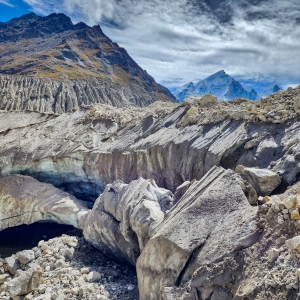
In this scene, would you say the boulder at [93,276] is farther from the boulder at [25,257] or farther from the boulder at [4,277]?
the boulder at [4,277]

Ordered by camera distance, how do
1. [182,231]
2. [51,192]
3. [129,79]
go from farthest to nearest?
[129,79] < [51,192] < [182,231]

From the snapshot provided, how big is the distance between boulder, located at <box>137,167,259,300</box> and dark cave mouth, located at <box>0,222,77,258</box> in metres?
13.6

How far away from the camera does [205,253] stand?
346 inches

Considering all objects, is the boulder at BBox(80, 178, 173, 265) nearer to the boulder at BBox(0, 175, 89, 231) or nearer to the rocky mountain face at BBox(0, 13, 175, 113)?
the boulder at BBox(0, 175, 89, 231)

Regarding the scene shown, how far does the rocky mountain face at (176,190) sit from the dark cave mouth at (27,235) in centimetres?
130

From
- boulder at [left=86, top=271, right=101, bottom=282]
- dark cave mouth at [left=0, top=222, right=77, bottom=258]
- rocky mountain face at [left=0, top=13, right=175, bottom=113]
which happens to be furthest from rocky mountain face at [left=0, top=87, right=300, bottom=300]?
rocky mountain face at [left=0, top=13, right=175, bottom=113]

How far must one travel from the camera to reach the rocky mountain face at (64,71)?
82312 mm

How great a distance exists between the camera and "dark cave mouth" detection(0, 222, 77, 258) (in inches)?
837

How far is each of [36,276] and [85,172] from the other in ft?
36.9

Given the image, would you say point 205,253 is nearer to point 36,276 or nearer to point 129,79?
point 36,276

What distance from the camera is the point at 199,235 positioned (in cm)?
934

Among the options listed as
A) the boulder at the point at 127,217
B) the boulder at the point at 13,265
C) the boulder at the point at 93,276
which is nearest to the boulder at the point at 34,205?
the boulder at the point at 127,217

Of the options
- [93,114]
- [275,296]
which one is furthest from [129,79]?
[275,296]

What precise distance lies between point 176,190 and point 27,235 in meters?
15.2
